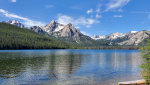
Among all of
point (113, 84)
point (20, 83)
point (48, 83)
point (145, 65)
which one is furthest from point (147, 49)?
point (20, 83)

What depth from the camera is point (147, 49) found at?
86.6ft

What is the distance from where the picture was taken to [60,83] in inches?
1339

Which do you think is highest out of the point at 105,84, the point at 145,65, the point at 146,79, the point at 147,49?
the point at 147,49

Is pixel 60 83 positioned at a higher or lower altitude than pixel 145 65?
lower

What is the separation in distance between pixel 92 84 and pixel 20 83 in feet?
57.1

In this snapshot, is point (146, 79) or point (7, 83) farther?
Result: point (7, 83)

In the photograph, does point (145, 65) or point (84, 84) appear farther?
point (84, 84)

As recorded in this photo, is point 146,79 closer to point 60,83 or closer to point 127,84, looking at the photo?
point 127,84

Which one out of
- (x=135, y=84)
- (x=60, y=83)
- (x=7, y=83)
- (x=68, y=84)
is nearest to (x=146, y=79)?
(x=135, y=84)

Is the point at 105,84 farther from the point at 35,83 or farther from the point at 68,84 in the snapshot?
the point at 35,83

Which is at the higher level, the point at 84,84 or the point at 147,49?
the point at 147,49

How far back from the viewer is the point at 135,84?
2703cm

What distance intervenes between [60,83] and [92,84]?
7.73 m

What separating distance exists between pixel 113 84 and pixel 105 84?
1.85 m
